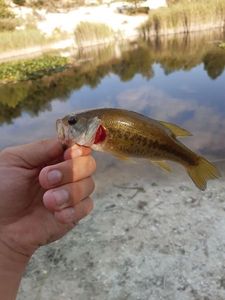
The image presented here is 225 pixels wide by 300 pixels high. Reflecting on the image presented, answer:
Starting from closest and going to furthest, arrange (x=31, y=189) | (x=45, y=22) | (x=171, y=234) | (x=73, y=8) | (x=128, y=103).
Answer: (x=31, y=189), (x=171, y=234), (x=128, y=103), (x=45, y=22), (x=73, y=8)

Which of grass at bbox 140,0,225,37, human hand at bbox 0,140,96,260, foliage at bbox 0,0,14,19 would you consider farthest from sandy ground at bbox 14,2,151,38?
human hand at bbox 0,140,96,260

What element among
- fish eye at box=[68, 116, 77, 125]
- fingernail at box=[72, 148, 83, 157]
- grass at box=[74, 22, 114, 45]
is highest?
fish eye at box=[68, 116, 77, 125]

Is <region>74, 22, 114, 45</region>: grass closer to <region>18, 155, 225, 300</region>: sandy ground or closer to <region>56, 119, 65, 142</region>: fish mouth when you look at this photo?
<region>18, 155, 225, 300</region>: sandy ground

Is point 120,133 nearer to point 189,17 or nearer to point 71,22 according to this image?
point 189,17

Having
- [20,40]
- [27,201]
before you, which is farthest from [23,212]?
[20,40]

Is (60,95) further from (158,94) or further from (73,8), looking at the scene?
(73,8)

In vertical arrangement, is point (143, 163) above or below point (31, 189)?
below

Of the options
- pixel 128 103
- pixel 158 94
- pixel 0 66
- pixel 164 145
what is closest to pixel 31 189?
pixel 164 145
